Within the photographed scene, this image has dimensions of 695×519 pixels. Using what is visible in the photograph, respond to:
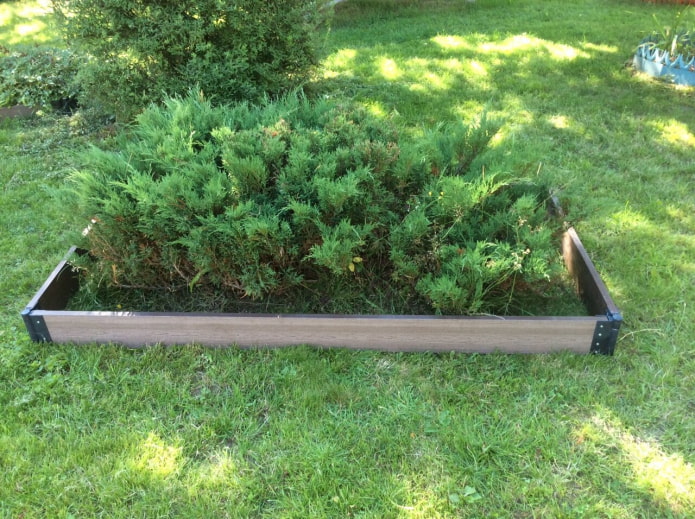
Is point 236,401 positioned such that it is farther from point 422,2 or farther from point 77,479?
point 422,2

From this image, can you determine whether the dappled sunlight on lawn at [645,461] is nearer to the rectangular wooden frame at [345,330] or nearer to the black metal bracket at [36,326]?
the rectangular wooden frame at [345,330]

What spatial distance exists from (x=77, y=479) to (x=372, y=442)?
1.27 metres

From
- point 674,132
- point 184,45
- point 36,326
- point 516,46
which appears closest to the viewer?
point 36,326

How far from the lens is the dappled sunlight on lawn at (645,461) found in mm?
2135

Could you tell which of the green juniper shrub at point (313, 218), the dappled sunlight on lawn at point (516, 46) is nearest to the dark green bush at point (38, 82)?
the green juniper shrub at point (313, 218)

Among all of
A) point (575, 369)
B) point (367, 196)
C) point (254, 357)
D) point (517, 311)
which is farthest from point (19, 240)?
point (575, 369)

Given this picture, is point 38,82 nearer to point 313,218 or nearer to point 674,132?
point 313,218

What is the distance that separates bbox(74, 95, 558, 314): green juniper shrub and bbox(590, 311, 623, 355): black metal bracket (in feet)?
1.16

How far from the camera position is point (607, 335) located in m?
2.71

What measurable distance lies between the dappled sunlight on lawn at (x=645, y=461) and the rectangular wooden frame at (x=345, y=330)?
449mm

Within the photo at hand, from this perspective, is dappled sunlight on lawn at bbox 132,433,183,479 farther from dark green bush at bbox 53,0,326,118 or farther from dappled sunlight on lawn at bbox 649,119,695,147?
dappled sunlight on lawn at bbox 649,119,695,147

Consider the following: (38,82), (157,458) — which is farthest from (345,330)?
(38,82)

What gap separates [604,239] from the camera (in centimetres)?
371

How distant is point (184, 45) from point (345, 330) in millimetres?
2905
